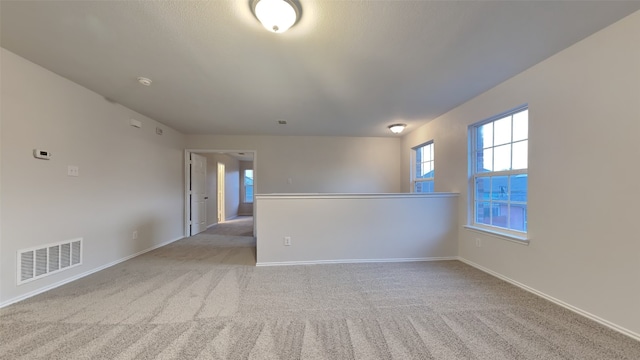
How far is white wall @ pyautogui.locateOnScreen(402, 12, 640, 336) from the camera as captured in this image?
1.77 m

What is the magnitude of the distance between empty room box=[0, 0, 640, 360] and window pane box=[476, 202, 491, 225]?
3 centimetres

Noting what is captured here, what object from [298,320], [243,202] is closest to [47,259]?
[298,320]

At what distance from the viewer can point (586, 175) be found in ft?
6.64

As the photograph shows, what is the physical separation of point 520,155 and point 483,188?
71 cm

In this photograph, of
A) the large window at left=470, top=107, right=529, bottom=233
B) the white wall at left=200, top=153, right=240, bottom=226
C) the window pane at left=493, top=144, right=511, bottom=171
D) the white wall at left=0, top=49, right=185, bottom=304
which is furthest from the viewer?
the white wall at left=200, top=153, right=240, bottom=226

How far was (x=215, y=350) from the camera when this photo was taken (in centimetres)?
163

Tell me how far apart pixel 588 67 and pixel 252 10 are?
271 centimetres

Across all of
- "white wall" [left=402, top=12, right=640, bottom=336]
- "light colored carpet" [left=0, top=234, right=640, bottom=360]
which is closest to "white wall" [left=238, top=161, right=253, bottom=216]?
"light colored carpet" [left=0, top=234, right=640, bottom=360]

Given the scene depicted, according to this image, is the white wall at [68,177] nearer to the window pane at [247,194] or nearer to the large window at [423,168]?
the large window at [423,168]

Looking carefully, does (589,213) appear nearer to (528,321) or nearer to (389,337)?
(528,321)

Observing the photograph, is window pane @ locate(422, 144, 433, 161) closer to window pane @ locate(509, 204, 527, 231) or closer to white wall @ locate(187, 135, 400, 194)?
white wall @ locate(187, 135, 400, 194)

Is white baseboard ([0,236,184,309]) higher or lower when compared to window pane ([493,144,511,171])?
lower

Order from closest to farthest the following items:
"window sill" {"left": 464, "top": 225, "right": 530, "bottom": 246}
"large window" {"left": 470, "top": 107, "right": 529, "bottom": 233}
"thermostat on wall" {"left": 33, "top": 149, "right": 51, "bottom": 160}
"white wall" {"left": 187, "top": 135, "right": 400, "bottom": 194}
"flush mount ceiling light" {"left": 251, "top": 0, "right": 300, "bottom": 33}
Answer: "flush mount ceiling light" {"left": 251, "top": 0, "right": 300, "bottom": 33}, "thermostat on wall" {"left": 33, "top": 149, "right": 51, "bottom": 160}, "window sill" {"left": 464, "top": 225, "right": 530, "bottom": 246}, "large window" {"left": 470, "top": 107, "right": 529, "bottom": 233}, "white wall" {"left": 187, "top": 135, "right": 400, "bottom": 194}

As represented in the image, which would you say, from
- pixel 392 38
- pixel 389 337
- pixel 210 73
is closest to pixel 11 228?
pixel 210 73
